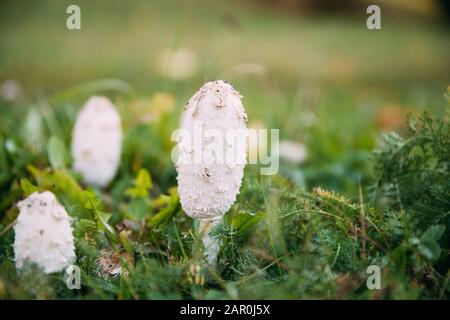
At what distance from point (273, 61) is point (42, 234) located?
4801 millimetres

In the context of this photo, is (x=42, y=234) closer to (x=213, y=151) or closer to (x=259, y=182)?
(x=213, y=151)

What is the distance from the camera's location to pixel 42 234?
4.73 ft

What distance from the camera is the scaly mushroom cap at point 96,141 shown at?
7.94 ft

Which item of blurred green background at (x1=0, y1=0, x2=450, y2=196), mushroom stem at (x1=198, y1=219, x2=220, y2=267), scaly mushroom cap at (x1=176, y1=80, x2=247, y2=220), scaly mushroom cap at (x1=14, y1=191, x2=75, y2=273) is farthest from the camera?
blurred green background at (x1=0, y1=0, x2=450, y2=196)

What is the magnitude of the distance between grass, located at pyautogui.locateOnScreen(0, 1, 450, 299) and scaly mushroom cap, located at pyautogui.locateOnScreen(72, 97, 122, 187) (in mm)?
89

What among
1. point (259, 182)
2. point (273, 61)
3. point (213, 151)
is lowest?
point (259, 182)

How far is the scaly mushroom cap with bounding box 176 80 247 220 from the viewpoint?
1565 mm

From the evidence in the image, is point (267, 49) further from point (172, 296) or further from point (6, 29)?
point (172, 296)

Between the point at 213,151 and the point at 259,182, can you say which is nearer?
the point at 213,151

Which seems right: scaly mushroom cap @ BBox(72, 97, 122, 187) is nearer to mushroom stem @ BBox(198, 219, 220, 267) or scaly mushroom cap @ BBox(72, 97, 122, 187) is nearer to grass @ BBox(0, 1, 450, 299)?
grass @ BBox(0, 1, 450, 299)

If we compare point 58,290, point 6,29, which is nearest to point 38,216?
point 58,290

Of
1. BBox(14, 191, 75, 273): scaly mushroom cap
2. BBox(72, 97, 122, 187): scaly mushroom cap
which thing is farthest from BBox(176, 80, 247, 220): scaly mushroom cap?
BBox(72, 97, 122, 187): scaly mushroom cap

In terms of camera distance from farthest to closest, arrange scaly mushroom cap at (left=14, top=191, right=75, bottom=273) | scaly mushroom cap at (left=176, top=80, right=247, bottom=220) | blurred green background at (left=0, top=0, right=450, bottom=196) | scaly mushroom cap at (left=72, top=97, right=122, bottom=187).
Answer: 1. blurred green background at (left=0, top=0, right=450, bottom=196)
2. scaly mushroom cap at (left=72, top=97, right=122, bottom=187)
3. scaly mushroom cap at (left=176, top=80, right=247, bottom=220)
4. scaly mushroom cap at (left=14, top=191, right=75, bottom=273)

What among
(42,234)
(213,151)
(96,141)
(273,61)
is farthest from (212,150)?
(273,61)
